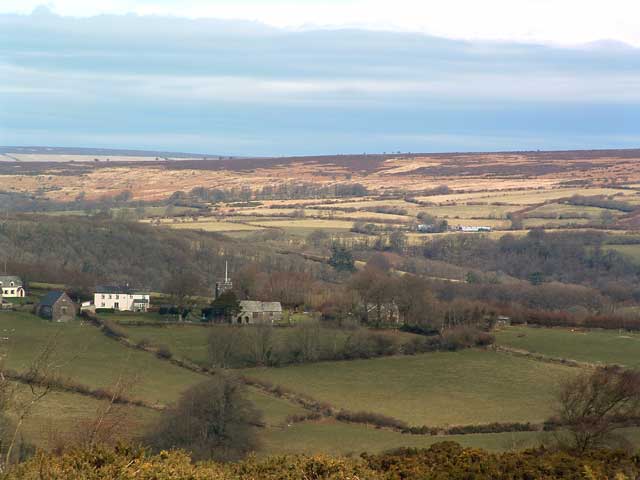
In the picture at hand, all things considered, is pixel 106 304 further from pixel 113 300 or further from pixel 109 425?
pixel 109 425

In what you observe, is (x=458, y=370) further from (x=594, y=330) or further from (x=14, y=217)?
(x=14, y=217)

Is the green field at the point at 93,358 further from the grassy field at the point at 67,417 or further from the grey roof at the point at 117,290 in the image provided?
the grey roof at the point at 117,290

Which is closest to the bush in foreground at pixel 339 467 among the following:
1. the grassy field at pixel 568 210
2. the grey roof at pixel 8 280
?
the grey roof at pixel 8 280

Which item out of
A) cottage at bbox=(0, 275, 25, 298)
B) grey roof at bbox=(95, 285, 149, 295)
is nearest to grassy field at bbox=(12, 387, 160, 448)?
grey roof at bbox=(95, 285, 149, 295)

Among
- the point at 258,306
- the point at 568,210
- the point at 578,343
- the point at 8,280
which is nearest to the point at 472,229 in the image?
the point at 568,210

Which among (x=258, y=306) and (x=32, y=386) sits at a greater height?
(x=32, y=386)
